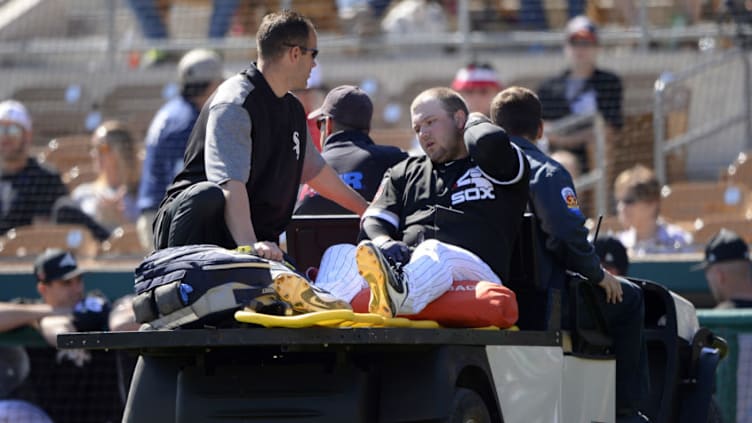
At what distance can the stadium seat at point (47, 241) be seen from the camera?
10773mm

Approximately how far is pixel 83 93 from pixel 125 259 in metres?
4.67

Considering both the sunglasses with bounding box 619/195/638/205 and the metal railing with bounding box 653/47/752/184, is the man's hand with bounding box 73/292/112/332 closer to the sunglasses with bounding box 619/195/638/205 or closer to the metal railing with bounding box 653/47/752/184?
the sunglasses with bounding box 619/195/638/205

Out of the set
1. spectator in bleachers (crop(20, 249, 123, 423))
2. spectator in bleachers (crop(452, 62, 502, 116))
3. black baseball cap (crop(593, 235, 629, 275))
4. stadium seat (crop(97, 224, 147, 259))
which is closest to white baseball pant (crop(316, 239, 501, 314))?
black baseball cap (crop(593, 235, 629, 275))

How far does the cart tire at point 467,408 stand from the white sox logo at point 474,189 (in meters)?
0.82

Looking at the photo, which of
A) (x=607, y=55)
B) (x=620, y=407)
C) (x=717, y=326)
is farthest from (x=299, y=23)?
(x=607, y=55)

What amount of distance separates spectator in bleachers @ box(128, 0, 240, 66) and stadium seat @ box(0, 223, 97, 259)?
3.93m

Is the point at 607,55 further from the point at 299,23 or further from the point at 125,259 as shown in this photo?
the point at 299,23

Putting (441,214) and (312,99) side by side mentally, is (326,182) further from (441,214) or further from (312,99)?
(312,99)

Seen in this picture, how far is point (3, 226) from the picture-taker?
11.4 m

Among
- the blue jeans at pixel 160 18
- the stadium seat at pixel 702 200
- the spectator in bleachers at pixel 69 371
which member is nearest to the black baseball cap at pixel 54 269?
the spectator in bleachers at pixel 69 371

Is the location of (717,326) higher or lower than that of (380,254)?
lower

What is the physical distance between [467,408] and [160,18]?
1009 cm

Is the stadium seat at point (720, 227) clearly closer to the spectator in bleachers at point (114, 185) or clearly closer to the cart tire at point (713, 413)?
the cart tire at point (713, 413)

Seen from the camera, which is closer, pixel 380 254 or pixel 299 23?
pixel 380 254
